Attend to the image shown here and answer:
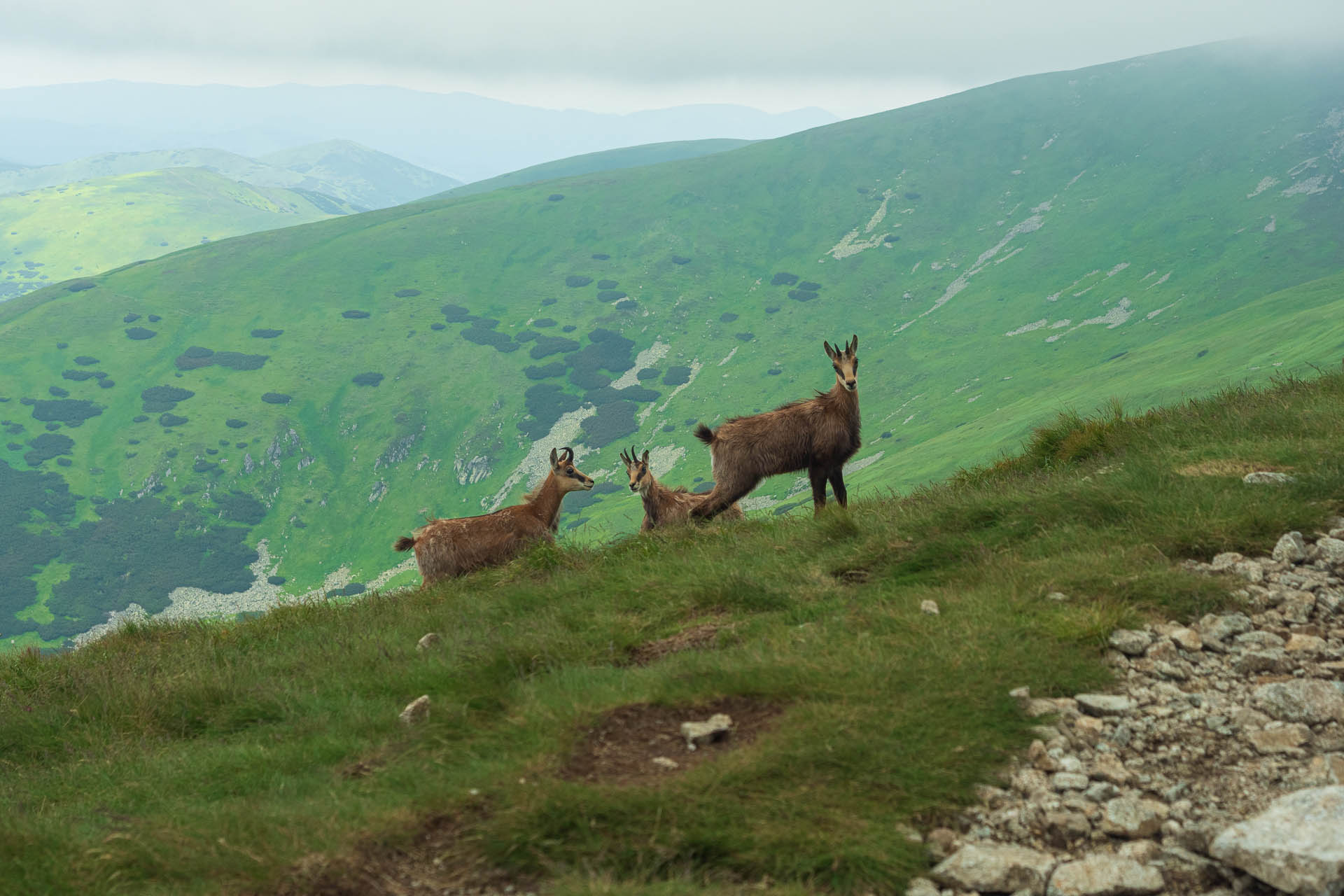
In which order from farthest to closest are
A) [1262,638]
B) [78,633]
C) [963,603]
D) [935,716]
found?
[78,633] < [963,603] < [1262,638] < [935,716]

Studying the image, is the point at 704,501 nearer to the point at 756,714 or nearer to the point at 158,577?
the point at 756,714

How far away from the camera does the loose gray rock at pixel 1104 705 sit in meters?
7.06

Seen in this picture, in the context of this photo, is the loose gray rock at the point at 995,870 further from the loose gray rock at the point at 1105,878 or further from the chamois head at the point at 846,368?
the chamois head at the point at 846,368

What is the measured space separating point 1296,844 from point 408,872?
5025 mm

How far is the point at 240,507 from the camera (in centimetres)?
19188

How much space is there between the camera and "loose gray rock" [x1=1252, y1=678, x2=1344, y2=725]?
6.78m

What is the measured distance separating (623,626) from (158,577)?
18994 cm

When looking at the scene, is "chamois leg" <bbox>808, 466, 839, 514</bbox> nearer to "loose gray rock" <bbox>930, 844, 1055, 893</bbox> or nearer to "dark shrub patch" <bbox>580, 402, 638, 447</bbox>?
"loose gray rock" <bbox>930, 844, 1055, 893</bbox>

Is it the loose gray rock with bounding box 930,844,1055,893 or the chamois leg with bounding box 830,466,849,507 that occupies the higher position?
the loose gray rock with bounding box 930,844,1055,893

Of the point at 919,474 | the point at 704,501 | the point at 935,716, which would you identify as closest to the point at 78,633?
the point at 919,474

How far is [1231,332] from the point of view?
4946 inches

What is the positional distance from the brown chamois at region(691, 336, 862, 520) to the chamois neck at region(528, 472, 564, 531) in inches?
108

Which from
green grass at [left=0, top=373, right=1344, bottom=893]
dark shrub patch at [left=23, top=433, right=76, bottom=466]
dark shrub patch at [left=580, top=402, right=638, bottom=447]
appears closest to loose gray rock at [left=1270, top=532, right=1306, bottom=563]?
green grass at [left=0, top=373, right=1344, bottom=893]

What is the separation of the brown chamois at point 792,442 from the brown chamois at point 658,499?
1223mm
